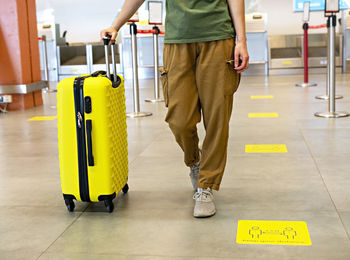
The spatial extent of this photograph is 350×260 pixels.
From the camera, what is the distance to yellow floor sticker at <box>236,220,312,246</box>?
1.77 m

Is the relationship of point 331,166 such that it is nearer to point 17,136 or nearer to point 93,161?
point 93,161

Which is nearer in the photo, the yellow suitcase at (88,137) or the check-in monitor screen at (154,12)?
the yellow suitcase at (88,137)

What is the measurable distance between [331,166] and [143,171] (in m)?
1.08

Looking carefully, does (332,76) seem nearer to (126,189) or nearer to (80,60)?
(126,189)

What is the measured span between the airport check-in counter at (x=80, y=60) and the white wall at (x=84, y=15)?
234 centimetres

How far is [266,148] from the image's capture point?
133 inches

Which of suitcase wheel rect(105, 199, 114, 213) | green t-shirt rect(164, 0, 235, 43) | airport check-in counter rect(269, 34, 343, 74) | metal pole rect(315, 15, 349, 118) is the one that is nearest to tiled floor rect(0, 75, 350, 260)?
suitcase wheel rect(105, 199, 114, 213)

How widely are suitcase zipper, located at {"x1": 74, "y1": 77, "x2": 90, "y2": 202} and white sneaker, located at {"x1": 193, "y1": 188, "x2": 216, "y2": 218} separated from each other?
47 centimetres

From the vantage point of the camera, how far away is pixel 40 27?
12.3 metres

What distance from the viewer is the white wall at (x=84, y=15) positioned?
14.6m

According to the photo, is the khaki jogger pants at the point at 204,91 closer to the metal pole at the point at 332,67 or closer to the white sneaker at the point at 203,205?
the white sneaker at the point at 203,205

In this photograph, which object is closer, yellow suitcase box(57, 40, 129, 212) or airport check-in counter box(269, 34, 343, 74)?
yellow suitcase box(57, 40, 129, 212)

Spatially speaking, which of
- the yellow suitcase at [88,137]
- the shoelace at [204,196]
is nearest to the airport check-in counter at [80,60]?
the yellow suitcase at [88,137]

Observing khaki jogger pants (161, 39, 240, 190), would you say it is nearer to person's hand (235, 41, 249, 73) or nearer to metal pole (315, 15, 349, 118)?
person's hand (235, 41, 249, 73)
